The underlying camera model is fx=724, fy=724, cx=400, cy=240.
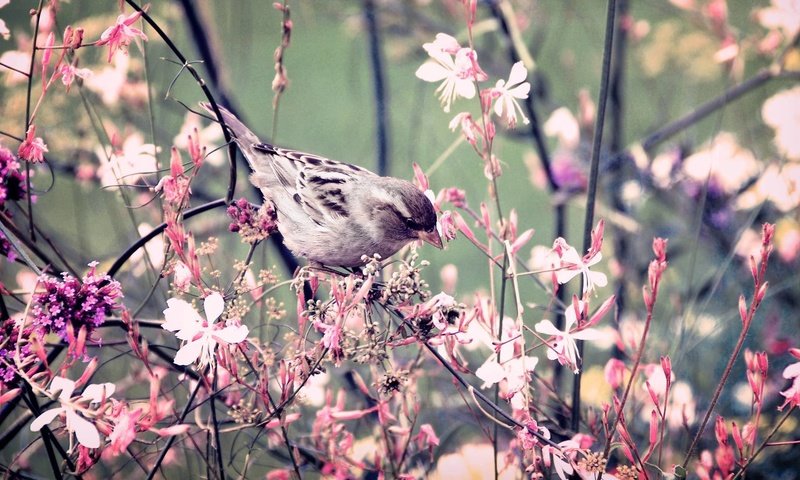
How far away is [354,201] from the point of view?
2.01 meters

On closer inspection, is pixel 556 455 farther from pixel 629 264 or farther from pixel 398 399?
pixel 629 264

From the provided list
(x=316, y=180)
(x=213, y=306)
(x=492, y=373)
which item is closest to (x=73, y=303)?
(x=213, y=306)

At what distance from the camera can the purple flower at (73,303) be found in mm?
1197

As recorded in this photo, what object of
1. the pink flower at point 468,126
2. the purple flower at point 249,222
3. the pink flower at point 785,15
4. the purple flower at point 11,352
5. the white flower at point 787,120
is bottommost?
the purple flower at point 11,352

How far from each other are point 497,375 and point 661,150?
2.81m

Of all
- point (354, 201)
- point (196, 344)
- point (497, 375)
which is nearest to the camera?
point (196, 344)

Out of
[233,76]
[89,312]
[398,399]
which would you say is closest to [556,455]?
[398,399]

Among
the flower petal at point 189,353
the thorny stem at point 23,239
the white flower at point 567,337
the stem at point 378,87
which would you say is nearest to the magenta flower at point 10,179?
the thorny stem at point 23,239

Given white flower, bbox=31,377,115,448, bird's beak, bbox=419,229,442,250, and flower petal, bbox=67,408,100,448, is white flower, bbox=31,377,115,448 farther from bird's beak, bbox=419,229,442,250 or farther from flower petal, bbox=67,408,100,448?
bird's beak, bbox=419,229,442,250

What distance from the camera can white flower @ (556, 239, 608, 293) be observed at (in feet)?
4.39

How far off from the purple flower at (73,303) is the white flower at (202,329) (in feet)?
0.35

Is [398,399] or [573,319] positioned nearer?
[573,319]

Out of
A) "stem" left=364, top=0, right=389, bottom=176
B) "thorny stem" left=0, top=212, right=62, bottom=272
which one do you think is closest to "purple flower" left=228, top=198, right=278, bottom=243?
"thorny stem" left=0, top=212, right=62, bottom=272

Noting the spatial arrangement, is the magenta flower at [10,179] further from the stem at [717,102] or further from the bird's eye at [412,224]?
the stem at [717,102]
